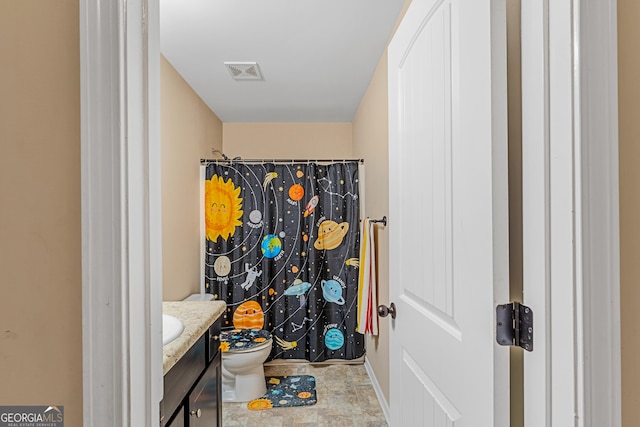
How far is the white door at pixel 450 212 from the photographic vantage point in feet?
2.64

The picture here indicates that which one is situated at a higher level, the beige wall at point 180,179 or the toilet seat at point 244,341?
the beige wall at point 180,179

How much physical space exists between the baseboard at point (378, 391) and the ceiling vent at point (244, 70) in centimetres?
232

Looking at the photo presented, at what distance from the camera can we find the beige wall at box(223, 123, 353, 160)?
14.0 ft

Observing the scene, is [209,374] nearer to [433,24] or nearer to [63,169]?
[63,169]

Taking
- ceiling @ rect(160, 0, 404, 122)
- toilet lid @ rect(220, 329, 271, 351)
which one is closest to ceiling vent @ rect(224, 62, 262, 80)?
ceiling @ rect(160, 0, 404, 122)

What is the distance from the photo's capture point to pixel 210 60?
2.63 meters

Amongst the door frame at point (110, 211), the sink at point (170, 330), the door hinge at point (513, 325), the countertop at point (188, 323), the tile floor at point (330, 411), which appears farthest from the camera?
the tile floor at point (330, 411)

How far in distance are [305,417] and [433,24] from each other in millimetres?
2400

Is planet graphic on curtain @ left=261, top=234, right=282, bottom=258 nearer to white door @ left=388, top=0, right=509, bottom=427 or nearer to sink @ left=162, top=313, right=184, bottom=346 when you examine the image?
sink @ left=162, top=313, right=184, bottom=346

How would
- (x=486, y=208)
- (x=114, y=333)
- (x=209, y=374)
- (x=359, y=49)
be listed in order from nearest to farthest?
(x=114, y=333)
(x=486, y=208)
(x=209, y=374)
(x=359, y=49)

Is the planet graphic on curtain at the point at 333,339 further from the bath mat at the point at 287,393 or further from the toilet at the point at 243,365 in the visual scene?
the toilet at the point at 243,365

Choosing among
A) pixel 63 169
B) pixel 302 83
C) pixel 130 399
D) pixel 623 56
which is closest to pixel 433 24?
pixel 623 56

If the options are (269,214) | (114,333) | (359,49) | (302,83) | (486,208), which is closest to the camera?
(114,333)

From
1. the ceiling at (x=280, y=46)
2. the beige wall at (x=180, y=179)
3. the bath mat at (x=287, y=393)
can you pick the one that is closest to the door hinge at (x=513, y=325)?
the ceiling at (x=280, y=46)
